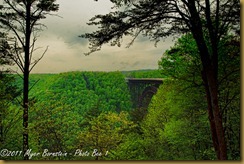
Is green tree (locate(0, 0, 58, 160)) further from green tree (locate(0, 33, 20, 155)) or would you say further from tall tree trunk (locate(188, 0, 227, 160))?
tall tree trunk (locate(188, 0, 227, 160))

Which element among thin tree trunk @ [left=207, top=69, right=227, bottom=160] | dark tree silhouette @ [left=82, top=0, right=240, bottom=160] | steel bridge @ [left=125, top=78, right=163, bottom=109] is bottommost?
steel bridge @ [left=125, top=78, right=163, bottom=109]

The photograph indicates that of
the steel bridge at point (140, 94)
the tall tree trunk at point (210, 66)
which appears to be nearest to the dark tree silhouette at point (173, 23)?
the tall tree trunk at point (210, 66)

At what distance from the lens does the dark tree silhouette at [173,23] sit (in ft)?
16.6

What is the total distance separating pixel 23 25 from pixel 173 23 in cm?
343

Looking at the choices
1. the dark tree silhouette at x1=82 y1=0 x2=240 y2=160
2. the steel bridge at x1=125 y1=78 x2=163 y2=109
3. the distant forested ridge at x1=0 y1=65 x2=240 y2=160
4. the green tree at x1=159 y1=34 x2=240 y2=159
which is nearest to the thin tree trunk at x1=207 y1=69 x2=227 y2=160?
the dark tree silhouette at x1=82 y1=0 x2=240 y2=160

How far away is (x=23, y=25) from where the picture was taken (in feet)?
22.4

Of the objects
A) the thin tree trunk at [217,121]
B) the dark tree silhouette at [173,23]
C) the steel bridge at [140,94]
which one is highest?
the dark tree silhouette at [173,23]

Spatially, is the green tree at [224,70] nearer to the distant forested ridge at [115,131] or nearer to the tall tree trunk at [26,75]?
the distant forested ridge at [115,131]

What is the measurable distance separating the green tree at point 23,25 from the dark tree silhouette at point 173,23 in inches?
80.5

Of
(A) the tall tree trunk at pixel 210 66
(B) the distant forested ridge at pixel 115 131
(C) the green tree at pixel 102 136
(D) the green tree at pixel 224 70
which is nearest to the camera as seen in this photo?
(A) the tall tree trunk at pixel 210 66

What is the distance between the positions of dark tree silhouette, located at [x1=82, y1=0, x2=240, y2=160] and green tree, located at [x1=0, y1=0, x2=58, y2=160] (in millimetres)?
2044

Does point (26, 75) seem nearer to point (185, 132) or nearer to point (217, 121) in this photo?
point (217, 121)

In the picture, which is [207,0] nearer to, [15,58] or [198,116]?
[15,58]

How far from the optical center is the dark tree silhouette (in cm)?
506
